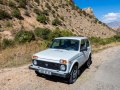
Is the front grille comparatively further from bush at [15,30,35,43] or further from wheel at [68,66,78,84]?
bush at [15,30,35,43]

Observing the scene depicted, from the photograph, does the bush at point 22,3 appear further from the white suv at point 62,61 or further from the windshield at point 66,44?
the white suv at point 62,61

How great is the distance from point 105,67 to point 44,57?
5339 mm

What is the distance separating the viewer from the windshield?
972 cm

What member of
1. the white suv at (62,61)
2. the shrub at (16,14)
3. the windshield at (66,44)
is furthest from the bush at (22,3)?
the white suv at (62,61)

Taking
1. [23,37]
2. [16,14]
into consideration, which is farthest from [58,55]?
[16,14]

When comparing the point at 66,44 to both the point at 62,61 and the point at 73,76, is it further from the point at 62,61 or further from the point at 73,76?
the point at 62,61

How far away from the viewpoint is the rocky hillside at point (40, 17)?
28719 millimetres

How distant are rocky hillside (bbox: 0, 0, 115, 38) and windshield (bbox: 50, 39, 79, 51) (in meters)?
16.1

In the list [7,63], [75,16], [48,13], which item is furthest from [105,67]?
[75,16]

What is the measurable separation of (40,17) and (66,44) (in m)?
24.1

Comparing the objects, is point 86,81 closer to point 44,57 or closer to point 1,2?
point 44,57

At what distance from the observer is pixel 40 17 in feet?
109

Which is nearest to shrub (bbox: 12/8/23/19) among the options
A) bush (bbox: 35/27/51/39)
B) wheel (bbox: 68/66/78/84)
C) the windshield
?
bush (bbox: 35/27/51/39)

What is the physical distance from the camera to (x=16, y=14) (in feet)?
100.0
